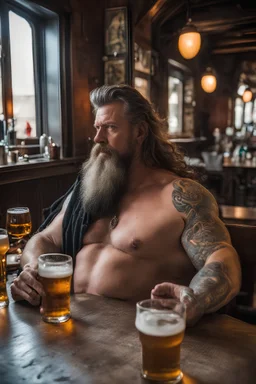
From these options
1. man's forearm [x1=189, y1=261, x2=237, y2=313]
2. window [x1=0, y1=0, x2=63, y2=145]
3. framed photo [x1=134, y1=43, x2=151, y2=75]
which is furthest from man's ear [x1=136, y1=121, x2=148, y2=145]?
framed photo [x1=134, y1=43, x2=151, y2=75]

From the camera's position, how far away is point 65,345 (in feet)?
3.67

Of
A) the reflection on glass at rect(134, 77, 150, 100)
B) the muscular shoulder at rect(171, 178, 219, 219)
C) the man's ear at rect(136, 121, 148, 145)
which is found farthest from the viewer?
the reflection on glass at rect(134, 77, 150, 100)

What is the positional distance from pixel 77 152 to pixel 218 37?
A: 20.2 feet

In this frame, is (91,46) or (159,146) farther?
(91,46)

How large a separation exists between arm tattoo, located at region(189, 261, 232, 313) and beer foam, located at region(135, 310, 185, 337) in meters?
0.32

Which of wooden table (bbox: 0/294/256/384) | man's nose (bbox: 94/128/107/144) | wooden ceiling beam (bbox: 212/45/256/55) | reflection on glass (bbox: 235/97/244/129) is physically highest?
wooden ceiling beam (bbox: 212/45/256/55)

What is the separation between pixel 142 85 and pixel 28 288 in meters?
4.62

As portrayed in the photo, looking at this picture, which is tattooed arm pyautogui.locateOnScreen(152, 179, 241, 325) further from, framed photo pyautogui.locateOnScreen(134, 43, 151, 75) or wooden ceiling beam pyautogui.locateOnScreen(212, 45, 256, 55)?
wooden ceiling beam pyautogui.locateOnScreen(212, 45, 256, 55)

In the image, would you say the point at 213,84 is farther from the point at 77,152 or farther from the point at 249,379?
the point at 249,379

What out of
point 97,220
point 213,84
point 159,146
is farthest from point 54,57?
point 213,84

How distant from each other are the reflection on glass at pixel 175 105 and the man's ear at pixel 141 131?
6497 mm

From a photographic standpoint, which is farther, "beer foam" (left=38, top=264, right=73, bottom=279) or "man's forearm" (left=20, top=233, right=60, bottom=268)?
"man's forearm" (left=20, top=233, right=60, bottom=268)

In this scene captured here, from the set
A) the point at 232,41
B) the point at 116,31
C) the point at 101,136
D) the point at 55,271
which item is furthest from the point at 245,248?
the point at 232,41

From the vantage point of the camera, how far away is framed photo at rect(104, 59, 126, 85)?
4840 mm
